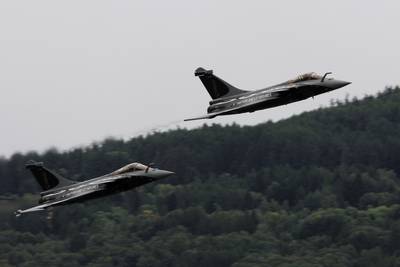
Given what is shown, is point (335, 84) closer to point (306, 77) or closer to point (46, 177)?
point (306, 77)

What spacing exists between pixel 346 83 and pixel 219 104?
29.0ft

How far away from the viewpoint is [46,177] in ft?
315

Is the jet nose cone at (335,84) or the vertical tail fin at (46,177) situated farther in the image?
the vertical tail fin at (46,177)

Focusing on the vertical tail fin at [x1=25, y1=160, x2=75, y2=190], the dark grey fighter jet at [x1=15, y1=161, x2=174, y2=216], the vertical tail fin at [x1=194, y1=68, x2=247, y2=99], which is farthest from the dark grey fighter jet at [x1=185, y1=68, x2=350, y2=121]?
the vertical tail fin at [x1=25, y1=160, x2=75, y2=190]

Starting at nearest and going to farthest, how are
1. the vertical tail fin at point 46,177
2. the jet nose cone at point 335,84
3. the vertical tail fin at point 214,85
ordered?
the jet nose cone at point 335,84, the vertical tail fin at point 214,85, the vertical tail fin at point 46,177

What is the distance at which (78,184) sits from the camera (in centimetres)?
9419

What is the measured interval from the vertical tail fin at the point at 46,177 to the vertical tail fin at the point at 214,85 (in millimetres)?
11485

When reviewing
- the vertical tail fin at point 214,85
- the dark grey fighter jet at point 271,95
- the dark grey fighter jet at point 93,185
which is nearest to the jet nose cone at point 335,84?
the dark grey fighter jet at point 271,95

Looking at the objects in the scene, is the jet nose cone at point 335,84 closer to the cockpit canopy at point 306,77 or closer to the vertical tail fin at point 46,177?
the cockpit canopy at point 306,77

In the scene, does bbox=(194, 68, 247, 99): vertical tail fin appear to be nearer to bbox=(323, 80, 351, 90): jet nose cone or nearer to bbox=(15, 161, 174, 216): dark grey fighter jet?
bbox=(323, 80, 351, 90): jet nose cone

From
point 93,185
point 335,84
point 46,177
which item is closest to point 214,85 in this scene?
point 335,84

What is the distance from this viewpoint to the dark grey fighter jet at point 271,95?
8938 centimetres

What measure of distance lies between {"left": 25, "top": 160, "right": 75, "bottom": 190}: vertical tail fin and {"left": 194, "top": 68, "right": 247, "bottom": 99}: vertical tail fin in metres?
11.5

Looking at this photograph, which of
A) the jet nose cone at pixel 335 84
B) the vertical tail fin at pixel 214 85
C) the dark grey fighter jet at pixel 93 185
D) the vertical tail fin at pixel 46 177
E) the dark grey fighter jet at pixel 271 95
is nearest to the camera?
the jet nose cone at pixel 335 84
